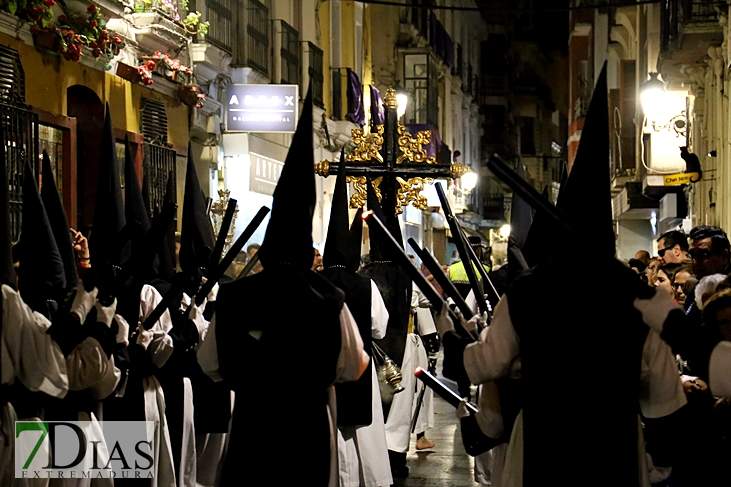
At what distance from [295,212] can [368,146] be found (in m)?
5.75

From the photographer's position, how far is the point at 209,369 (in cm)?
609

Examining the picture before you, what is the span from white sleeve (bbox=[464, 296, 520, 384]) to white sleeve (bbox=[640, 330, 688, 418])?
578 mm

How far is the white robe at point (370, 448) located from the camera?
334 inches

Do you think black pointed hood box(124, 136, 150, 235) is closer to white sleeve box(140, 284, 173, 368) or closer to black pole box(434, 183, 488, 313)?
white sleeve box(140, 284, 173, 368)

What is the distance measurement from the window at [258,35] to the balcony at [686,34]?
22.3 feet

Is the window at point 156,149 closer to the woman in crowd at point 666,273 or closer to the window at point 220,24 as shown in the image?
the window at point 220,24

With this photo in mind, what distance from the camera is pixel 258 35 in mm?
20438

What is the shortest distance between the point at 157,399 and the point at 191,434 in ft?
2.17

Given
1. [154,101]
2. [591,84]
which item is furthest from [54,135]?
[591,84]

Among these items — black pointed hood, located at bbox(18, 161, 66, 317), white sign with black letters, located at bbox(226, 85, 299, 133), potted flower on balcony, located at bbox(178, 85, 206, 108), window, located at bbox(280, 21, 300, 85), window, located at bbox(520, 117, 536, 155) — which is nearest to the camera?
black pointed hood, located at bbox(18, 161, 66, 317)

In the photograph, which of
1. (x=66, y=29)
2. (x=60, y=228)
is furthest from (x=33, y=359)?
(x=66, y=29)

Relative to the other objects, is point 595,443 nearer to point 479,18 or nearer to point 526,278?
point 526,278

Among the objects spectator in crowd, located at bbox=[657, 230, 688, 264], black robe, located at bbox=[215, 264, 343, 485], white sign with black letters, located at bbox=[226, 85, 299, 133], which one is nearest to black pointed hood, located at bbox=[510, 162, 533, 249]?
spectator in crowd, located at bbox=[657, 230, 688, 264]

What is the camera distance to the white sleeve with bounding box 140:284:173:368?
7.19 m
